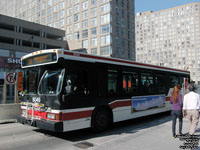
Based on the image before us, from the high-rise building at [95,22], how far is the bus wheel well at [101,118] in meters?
49.8

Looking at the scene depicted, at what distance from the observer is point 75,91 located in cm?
686

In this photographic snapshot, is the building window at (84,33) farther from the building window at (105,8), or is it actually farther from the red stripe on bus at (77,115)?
the red stripe on bus at (77,115)

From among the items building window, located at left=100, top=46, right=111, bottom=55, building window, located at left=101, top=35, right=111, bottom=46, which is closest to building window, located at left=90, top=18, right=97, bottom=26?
building window, located at left=101, top=35, right=111, bottom=46

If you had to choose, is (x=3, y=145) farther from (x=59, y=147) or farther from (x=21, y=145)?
(x=59, y=147)

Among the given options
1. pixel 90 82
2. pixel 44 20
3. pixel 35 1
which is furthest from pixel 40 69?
pixel 35 1

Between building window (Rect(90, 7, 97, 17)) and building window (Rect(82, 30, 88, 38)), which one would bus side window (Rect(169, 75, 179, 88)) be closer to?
building window (Rect(90, 7, 97, 17))

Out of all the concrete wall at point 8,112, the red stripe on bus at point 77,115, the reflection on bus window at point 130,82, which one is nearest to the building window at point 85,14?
the concrete wall at point 8,112

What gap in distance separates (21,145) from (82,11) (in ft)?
202

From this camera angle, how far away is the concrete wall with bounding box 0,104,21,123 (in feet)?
35.8

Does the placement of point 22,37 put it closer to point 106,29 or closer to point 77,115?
point 106,29

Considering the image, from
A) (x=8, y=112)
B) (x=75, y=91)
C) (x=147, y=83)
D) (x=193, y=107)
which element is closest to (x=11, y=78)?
(x=8, y=112)

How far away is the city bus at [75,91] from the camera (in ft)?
21.5

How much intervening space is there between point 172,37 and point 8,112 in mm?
117032

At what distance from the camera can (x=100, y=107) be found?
7.77m
